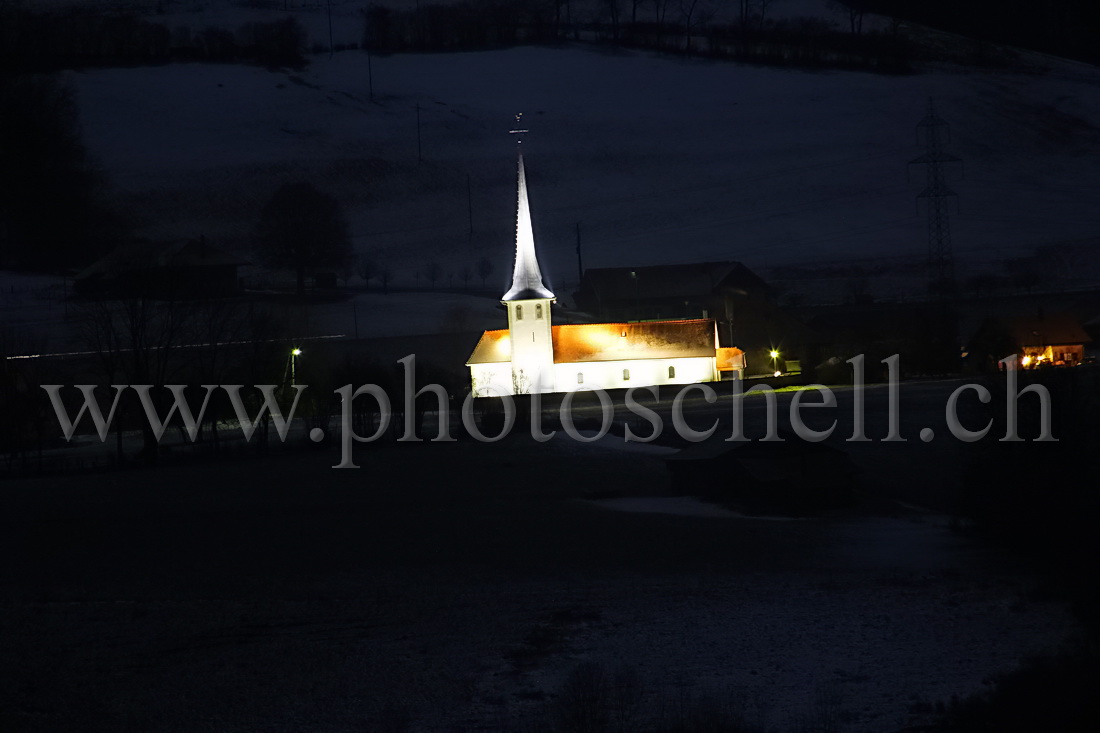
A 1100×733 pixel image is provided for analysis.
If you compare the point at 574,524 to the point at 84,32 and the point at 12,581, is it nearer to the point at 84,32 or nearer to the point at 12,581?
the point at 12,581

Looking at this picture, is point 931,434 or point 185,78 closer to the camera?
point 931,434

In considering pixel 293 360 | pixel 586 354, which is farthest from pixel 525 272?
pixel 293 360

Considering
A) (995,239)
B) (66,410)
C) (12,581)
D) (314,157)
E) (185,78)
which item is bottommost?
(12,581)

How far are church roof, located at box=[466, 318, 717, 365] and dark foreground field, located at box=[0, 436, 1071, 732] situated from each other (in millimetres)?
22014

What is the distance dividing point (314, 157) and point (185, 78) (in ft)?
69.5

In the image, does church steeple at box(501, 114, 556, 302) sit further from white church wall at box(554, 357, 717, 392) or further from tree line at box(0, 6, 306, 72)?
tree line at box(0, 6, 306, 72)

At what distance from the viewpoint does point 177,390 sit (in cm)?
3253

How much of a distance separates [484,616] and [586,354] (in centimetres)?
3089

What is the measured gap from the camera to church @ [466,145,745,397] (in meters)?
45.5

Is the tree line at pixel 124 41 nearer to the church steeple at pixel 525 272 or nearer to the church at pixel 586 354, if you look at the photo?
the church steeple at pixel 525 272

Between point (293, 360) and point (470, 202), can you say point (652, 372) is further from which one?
point (470, 202)

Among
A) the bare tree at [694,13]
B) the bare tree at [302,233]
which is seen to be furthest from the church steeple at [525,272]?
the bare tree at [694,13]

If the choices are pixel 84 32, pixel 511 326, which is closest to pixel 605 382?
pixel 511 326

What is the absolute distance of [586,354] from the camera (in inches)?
1826
